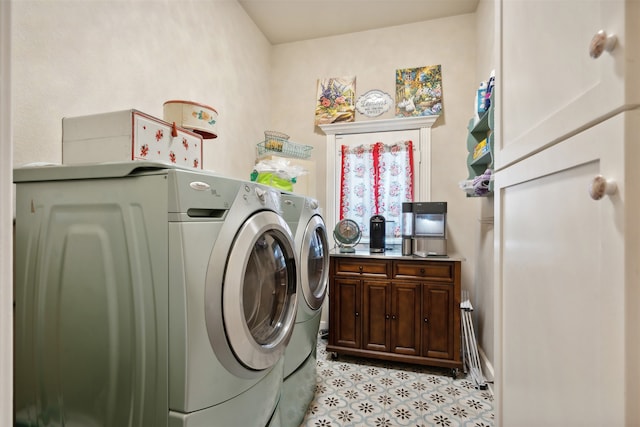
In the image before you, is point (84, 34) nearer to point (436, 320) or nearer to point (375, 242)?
point (375, 242)

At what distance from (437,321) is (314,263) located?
108cm

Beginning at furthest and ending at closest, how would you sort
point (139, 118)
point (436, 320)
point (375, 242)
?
point (375, 242), point (436, 320), point (139, 118)

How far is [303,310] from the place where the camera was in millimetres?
1546

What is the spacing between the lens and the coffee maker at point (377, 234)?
8.48ft

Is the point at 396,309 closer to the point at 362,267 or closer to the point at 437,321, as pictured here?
the point at 437,321

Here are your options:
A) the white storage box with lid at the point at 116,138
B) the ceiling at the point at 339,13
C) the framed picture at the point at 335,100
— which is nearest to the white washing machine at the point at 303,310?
the white storage box with lid at the point at 116,138

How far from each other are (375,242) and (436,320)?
745 mm

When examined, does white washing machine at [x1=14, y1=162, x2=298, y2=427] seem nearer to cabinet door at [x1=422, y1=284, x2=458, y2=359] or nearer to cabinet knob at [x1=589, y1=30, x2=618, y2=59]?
cabinet knob at [x1=589, y1=30, x2=618, y2=59]

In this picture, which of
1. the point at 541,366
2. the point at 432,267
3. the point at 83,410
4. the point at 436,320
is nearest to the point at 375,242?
the point at 432,267

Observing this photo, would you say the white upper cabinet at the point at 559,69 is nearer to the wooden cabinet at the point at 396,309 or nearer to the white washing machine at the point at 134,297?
the white washing machine at the point at 134,297

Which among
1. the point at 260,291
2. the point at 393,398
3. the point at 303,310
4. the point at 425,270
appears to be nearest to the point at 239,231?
the point at 260,291

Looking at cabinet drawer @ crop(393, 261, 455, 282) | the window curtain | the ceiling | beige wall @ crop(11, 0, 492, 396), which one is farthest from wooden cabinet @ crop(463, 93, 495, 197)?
the ceiling

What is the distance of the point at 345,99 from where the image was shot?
9.70 ft

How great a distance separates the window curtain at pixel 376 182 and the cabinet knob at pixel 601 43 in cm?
237
